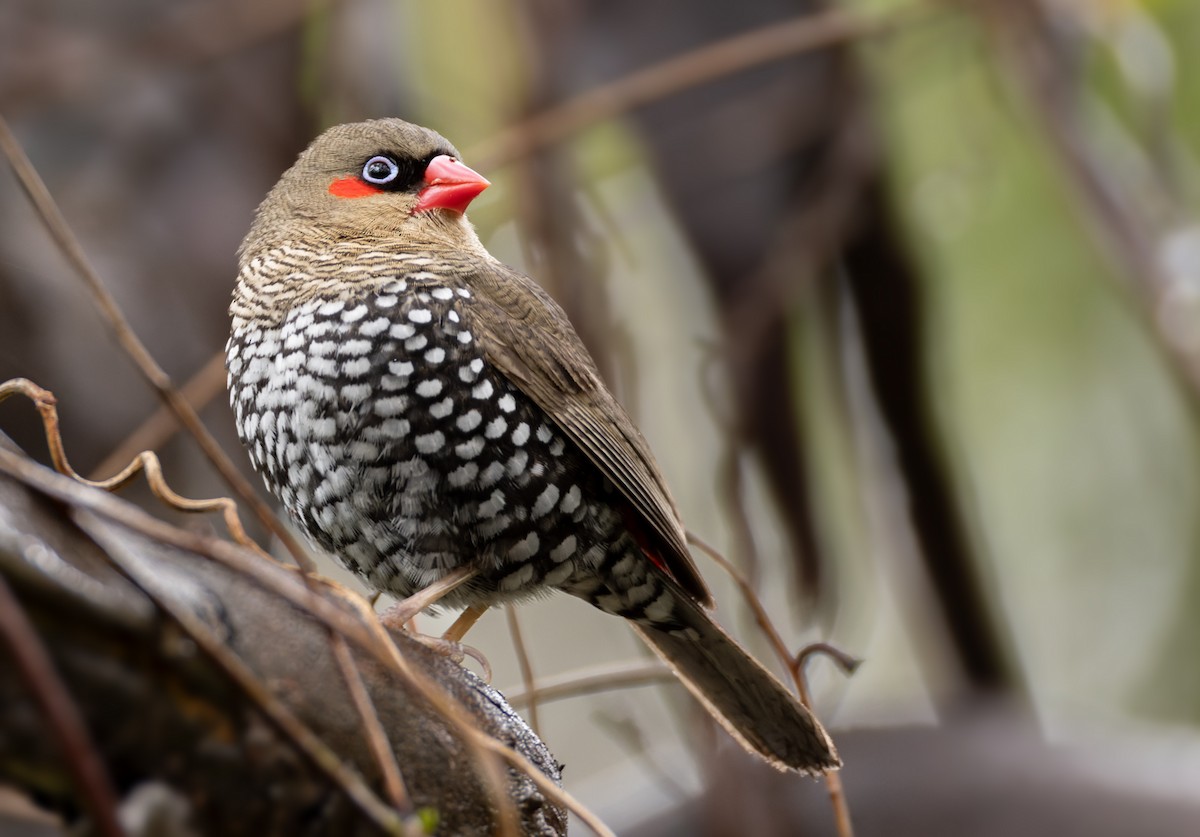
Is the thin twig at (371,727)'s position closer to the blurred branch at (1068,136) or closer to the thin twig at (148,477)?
the thin twig at (148,477)

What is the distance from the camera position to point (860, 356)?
198 inches

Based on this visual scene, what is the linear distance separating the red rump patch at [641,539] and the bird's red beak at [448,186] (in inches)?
38.3

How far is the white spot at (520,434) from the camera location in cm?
292

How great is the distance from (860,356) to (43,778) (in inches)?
159

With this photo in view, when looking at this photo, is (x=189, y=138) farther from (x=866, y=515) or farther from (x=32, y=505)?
(x=32, y=505)

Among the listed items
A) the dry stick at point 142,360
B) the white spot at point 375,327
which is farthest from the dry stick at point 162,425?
the dry stick at point 142,360

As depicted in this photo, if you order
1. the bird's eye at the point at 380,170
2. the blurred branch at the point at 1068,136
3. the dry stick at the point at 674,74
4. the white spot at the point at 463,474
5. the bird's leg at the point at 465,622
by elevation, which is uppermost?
the blurred branch at the point at 1068,136

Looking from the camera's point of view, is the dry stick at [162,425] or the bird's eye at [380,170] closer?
the dry stick at [162,425]

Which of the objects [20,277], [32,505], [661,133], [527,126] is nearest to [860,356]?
[661,133]

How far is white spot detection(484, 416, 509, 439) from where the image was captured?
2875 mm

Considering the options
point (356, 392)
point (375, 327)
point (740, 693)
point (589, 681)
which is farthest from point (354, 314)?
point (740, 693)

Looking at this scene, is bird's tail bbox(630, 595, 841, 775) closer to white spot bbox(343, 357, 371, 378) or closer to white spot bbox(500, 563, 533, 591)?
white spot bbox(500, 563, 533, 591)

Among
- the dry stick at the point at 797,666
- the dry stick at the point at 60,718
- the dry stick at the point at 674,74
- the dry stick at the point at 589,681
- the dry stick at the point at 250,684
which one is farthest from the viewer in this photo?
the dry stick at the point at 674,74

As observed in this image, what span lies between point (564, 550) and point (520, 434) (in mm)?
281
